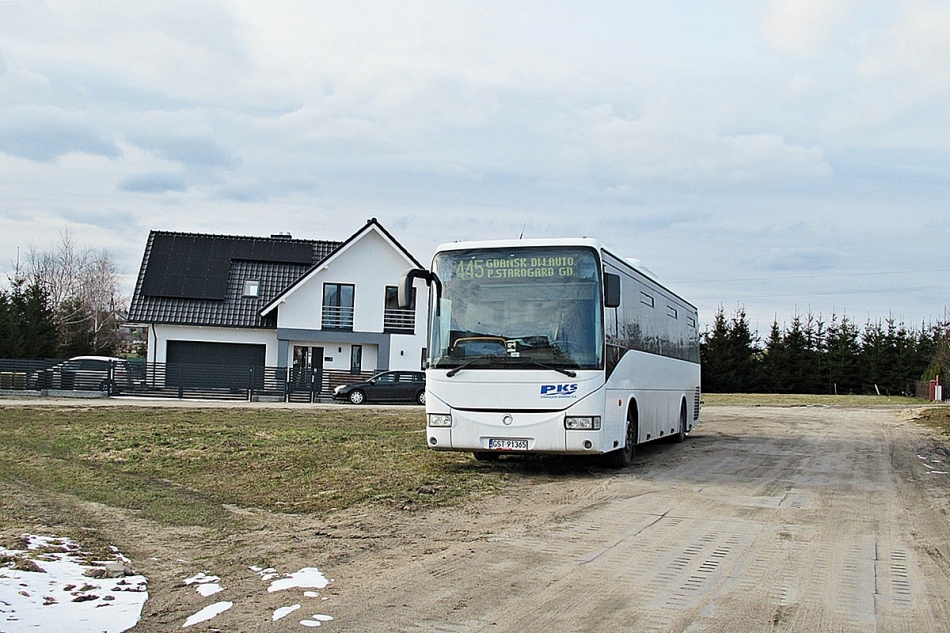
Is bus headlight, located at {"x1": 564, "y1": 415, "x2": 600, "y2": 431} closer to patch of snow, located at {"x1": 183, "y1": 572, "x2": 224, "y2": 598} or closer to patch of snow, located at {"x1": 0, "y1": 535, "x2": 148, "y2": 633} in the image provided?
patch of snow, located at {"x1": 183, "y1": 572, "x2": 224, "y2": 598}

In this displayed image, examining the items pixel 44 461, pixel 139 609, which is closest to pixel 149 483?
pixel 44 461

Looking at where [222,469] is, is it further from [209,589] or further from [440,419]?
[209,589]

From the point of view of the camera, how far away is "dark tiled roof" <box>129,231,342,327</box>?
45.2 metres

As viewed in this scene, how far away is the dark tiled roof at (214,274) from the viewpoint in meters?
45.2

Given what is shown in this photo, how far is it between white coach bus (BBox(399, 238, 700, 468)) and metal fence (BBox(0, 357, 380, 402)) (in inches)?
1037

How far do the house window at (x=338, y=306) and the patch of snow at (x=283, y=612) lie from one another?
40.0 meters

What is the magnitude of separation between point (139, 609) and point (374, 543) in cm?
255

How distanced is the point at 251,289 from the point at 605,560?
1631 inches

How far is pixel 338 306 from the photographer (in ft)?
151

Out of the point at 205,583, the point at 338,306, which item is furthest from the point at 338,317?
the point at 205,583

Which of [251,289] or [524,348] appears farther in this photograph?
[251,289]

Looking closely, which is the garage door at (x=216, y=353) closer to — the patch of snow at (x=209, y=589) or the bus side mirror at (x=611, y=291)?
the bus side mirror at (x=611, y=291)

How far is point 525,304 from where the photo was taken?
41.8 ft

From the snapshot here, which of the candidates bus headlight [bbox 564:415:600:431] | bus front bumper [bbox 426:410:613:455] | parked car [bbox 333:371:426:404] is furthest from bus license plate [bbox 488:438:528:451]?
parked car [bbox 333:371:426:404]
